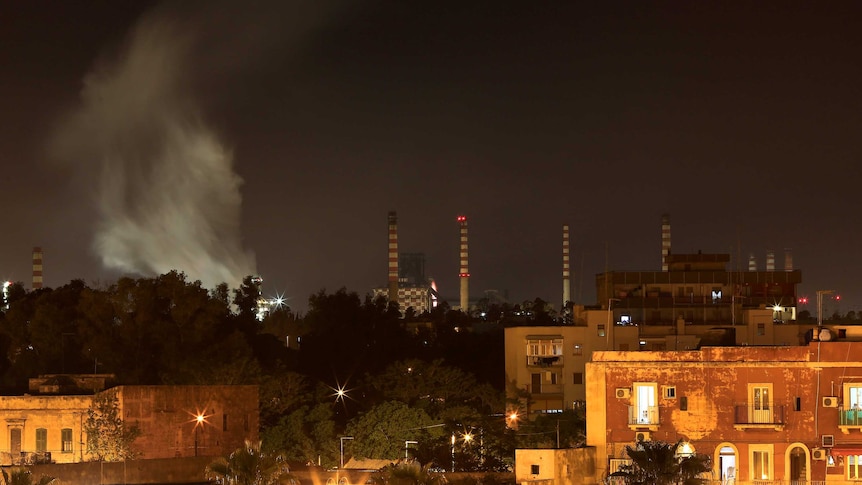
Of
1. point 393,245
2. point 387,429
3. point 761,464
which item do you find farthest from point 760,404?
point 393,245

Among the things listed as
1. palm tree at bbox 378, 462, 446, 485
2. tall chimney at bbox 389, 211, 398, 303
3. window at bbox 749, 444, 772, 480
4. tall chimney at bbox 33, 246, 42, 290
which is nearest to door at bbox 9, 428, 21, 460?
palm tree at bbox 378, 462, 446, 485

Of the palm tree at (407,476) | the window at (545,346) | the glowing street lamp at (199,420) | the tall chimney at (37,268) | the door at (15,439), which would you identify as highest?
the tall chimney at (37,268)

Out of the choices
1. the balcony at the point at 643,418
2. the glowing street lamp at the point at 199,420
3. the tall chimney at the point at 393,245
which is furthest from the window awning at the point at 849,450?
the tall chimney at the point at 393,245

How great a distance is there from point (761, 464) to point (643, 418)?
11.0ft

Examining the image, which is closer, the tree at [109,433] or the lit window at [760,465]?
the lit window at [760,465]

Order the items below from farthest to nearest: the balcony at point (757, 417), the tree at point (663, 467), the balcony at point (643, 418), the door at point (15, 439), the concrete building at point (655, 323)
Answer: the concrete building at point (655, 323)
the door at point (15, 439)
the balcony at point (643, 418)
the balcony at point (757, 417)
the tree at point (663, 467)

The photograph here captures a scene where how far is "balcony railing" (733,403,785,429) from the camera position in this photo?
3856 centimetres

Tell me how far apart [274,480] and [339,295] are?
52.3m

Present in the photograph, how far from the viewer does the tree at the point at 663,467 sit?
3428 centimetres

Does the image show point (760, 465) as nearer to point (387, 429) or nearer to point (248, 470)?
point (248, 470)

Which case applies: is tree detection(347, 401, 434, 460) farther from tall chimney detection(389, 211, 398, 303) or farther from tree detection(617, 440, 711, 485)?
tall chimney detection(389, 211, 398, 303)

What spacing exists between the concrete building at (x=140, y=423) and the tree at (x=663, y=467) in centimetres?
1772

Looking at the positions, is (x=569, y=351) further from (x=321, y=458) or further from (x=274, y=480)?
(x=274, y=480)

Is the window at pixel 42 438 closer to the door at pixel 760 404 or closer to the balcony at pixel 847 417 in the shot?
the door at pixel 760 404
